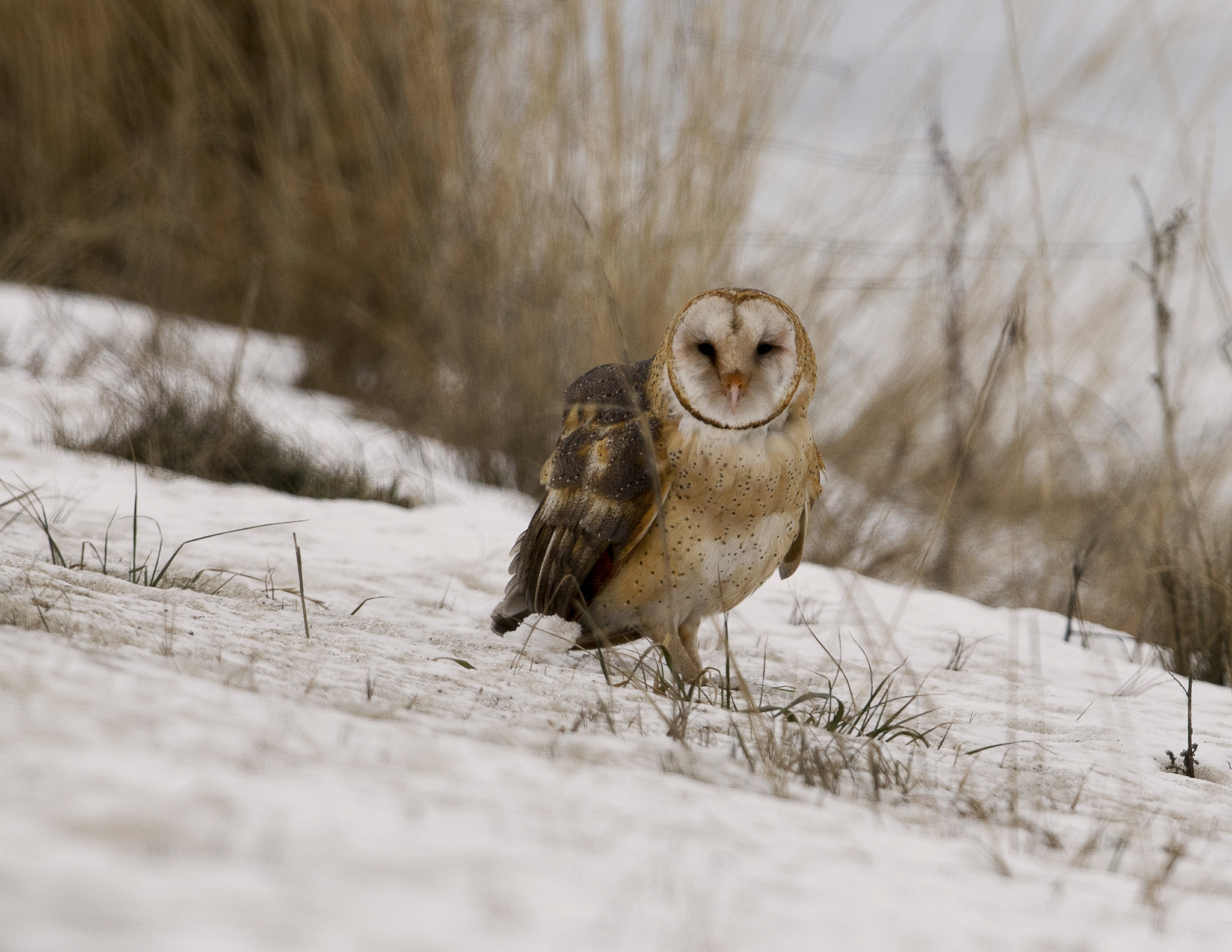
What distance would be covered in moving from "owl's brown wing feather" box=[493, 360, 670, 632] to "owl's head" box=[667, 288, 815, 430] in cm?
14

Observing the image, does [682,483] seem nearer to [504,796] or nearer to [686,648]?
[686,648]

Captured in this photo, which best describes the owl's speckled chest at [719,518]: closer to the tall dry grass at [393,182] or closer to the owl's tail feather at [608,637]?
the owl's tail feather at [608,637]

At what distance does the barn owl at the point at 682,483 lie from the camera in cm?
215

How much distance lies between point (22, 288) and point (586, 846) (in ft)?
19.5

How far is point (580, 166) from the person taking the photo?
4355 millimetres

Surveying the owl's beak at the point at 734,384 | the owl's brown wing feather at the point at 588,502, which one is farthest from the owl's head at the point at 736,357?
the owl's brown wing feather at the point at 588,502

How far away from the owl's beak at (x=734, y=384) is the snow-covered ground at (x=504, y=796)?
0.58m

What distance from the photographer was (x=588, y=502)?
7.71ft

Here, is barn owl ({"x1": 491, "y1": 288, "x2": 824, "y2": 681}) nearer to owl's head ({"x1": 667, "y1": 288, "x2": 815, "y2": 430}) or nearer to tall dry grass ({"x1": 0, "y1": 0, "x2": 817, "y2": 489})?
owl's head ({"x1": 667, "y1": 288, "x2": 815, "y2": 430})

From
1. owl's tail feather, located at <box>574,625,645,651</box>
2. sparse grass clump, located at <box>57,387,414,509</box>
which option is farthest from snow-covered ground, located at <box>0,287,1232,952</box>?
sparse grass clump, located at <box>57,387,414,509</box>

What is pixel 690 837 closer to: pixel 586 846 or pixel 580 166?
pixel 586 846

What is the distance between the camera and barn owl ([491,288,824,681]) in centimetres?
215

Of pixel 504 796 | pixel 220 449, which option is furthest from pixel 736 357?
pixel 220 449

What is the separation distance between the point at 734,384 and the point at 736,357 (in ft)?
0.17
